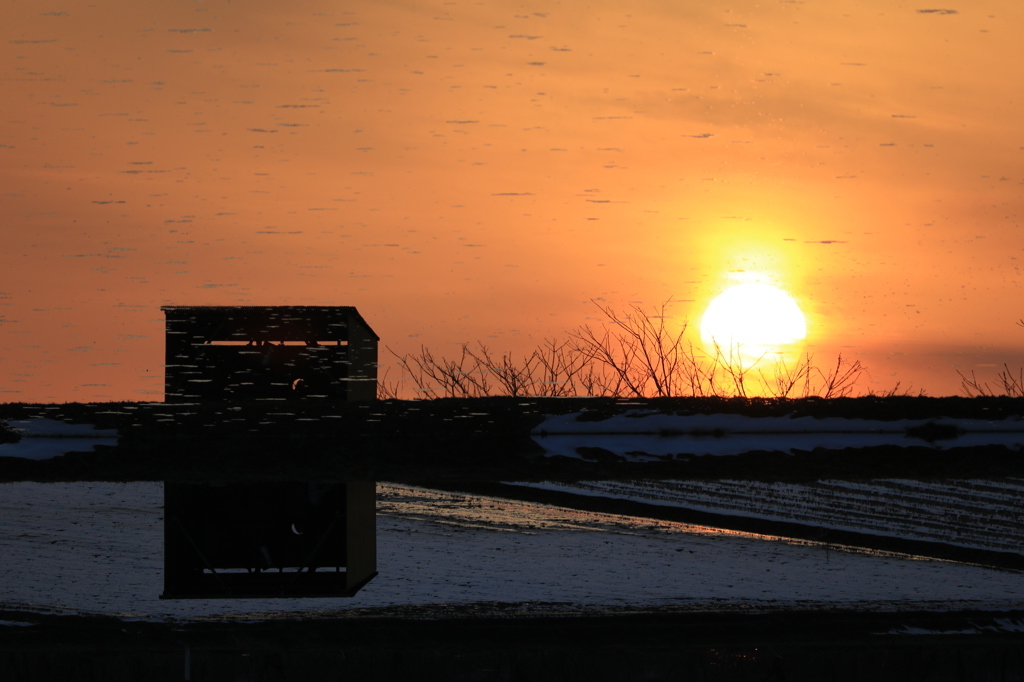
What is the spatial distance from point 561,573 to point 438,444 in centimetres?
56

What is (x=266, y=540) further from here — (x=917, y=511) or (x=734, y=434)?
(x=917, y=511)

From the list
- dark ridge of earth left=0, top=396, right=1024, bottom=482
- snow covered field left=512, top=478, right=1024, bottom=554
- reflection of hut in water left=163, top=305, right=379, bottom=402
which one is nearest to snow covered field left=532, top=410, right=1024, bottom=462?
dark ridge of earth left=0, top=396, right=1024, bottom=482

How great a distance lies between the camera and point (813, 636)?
6.00ft

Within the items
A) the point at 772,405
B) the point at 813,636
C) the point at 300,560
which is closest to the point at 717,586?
the point at 813,636

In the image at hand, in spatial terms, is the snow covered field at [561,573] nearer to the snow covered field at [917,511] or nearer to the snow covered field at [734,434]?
the snow covered field at [917,511]

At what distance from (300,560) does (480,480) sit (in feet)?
2.33

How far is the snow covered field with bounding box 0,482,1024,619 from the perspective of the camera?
1881 millimetres

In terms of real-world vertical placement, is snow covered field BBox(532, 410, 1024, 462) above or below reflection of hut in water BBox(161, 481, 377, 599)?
above

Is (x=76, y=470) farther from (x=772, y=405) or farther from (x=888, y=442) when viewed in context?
(x=888, y=442)

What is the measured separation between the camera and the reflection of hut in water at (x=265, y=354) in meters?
2.35

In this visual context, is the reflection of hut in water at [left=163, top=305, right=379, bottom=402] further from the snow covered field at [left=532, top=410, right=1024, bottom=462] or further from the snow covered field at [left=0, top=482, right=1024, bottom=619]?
the snow covered field at [left=532, top=410, right=1024, bottom=462]

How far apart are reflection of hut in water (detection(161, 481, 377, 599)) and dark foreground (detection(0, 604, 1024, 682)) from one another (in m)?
0.10

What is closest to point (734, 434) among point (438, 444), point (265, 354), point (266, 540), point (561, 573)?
point (438, 444)

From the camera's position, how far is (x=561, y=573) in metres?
1.89
